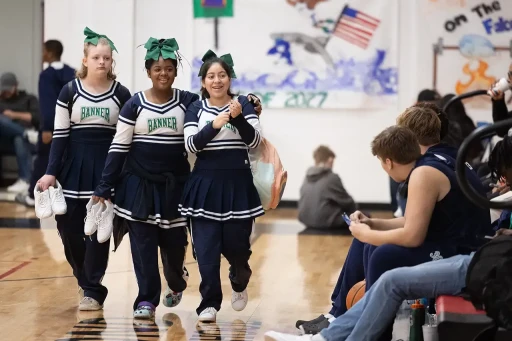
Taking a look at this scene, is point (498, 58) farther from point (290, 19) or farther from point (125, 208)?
point (125, 208)

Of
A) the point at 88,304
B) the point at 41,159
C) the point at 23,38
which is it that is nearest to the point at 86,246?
the point at 88,304

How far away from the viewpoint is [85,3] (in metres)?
11.1

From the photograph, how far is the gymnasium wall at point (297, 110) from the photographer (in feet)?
35.1

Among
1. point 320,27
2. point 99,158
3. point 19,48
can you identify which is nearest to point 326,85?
point 320,27

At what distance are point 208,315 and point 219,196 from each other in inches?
24.9

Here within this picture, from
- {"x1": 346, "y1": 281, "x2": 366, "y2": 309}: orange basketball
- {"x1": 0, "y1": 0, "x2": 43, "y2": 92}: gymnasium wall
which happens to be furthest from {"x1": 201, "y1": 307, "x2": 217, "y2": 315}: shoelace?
{"x1": 0, "y1": 0, "x2": 43, "y2": 92}: gymnasium wall

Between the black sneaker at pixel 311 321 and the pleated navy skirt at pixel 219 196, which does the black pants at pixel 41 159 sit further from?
the black sneaker at pixel 311 321

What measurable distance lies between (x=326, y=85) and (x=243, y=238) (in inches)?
227

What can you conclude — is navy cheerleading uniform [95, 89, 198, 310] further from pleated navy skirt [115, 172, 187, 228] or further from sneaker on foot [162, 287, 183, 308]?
sneaker on foot [162, 287, 183, 308]

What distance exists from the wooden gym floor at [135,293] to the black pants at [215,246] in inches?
7.1

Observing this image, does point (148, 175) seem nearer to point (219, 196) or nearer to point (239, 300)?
point (219, 196)

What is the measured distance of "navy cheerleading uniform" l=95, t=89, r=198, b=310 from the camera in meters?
5.33

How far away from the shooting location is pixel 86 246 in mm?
5707

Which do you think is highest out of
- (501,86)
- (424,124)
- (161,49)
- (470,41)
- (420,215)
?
(470,41)
